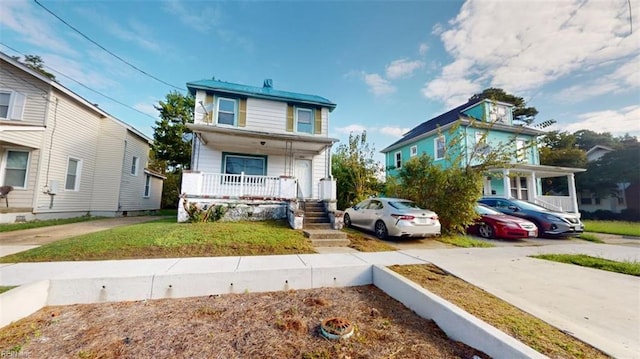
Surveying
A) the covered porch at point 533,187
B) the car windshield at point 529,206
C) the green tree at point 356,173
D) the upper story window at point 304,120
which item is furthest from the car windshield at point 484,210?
the upper story window at point 304,120

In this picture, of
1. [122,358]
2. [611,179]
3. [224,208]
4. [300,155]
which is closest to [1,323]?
[122,358]

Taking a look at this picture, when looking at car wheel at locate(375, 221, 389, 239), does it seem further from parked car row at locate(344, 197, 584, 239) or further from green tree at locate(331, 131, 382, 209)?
green tree at locate(331, 131, 382, 209)

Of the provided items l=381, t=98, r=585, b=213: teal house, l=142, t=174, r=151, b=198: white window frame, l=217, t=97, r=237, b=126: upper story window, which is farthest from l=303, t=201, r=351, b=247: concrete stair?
l=142, t=174, r=151, b=198: white window frame

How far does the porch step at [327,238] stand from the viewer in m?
6.41

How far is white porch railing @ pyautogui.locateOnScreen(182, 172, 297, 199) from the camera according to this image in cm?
841

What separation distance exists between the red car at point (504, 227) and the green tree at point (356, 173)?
19.8ft

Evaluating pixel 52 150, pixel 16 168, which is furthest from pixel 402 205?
pixel 16 168

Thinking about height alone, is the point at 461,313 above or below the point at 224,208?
below

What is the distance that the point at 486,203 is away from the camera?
10883 mm

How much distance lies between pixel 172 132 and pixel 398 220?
21861mm

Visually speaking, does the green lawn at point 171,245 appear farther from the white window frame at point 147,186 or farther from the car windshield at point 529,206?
the white window frame at point 147,186

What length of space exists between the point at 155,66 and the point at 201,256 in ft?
34.0

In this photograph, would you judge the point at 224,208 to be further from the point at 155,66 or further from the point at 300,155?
the point at 155,66

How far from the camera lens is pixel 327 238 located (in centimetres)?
674
